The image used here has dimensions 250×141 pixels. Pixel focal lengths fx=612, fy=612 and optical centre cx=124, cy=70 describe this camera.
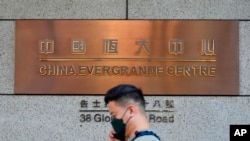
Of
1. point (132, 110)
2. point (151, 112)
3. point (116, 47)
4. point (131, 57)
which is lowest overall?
point (151, 112)

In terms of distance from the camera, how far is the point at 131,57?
708cm

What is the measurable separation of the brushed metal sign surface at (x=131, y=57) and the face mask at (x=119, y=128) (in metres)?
3.44

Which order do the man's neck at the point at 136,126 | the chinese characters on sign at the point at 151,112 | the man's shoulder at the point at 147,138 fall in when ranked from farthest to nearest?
the chinese characters on sign at the point at 151,112 < the man's neck at the point at 136,126 < the man's shoulder at the point at 147,138

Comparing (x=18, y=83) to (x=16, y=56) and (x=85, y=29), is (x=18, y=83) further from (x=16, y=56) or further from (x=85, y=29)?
(x=85, y=29)

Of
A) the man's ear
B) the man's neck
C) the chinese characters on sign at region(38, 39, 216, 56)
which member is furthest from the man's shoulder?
the chinese characters on sign at region(38, 39, 216, 56)

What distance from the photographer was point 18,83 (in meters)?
7.10

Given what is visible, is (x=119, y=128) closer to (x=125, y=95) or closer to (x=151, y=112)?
(x=125, y=95)

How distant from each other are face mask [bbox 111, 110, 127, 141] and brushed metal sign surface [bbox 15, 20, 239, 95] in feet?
11.3

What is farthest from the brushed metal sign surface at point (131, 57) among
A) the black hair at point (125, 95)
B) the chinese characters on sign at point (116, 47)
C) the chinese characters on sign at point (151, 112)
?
the black hair at point (125, 95)

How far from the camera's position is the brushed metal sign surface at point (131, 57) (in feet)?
23.1

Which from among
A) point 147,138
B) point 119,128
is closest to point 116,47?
point 119,128

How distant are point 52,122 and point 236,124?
2.12m

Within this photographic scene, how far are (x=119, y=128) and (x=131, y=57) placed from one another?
11.8 ft

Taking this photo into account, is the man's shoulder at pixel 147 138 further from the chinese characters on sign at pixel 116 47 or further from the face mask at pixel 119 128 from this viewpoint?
the chinese characters on sign at pixel 116 47
